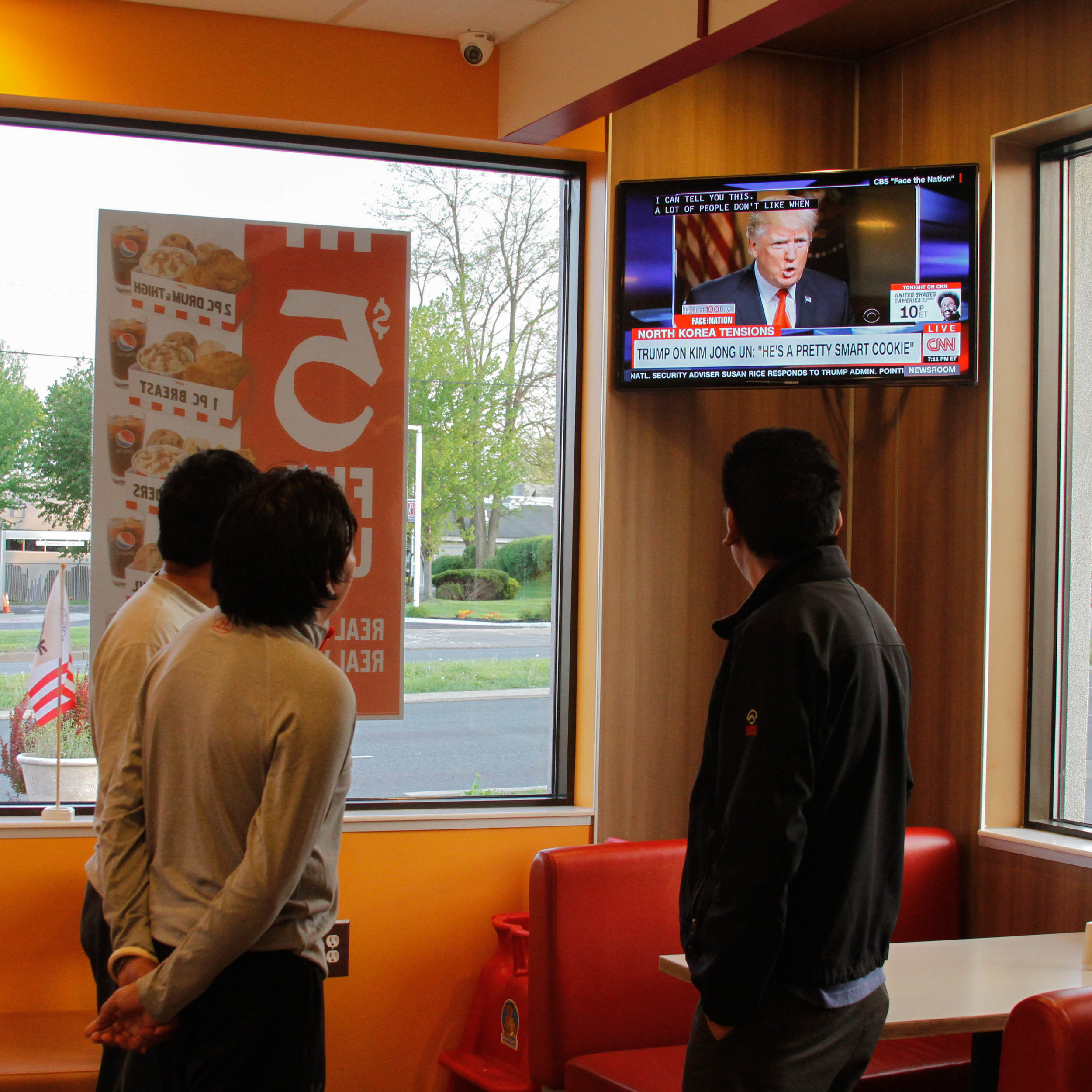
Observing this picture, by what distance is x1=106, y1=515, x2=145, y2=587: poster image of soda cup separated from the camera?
372 centimetres

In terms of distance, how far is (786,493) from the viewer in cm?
190

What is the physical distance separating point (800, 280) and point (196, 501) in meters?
2.33

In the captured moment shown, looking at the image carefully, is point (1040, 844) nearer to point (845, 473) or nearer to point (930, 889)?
point (930, 889)

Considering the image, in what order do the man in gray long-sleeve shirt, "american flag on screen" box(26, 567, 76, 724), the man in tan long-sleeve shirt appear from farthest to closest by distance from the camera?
"american flag on screen" box(26, 567, 76, 724)
the man in tan long-sleeve shirt
the man in gray long-sleeve shirt

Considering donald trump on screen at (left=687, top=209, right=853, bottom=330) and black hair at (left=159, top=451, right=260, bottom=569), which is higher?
donald trump on screen at (left=687, top=209, right=853, bottom=330)

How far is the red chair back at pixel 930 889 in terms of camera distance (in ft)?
11.9

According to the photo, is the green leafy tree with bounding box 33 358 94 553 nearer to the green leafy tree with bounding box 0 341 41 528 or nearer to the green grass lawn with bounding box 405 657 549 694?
the green leafy tree with bounding box 0 341 41 528

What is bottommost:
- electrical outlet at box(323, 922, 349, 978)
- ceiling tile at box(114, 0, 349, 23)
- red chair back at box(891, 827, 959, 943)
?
electrical outlet at box(323, 922, 349, 978)

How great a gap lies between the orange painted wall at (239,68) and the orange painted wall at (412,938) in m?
2.38

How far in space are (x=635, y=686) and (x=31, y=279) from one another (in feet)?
8.03

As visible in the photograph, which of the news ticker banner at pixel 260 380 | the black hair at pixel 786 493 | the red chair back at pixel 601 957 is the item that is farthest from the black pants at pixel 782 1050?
the news ticker banner at pixel 260 380

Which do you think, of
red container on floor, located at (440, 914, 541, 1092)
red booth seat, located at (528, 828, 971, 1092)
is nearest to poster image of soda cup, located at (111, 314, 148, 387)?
red booth seat, located at (528, 828, 971, 1092)

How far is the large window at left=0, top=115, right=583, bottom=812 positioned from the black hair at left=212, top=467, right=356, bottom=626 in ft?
7.68

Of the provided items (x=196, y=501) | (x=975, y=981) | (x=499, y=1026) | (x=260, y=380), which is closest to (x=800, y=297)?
(x=260, y=380)
